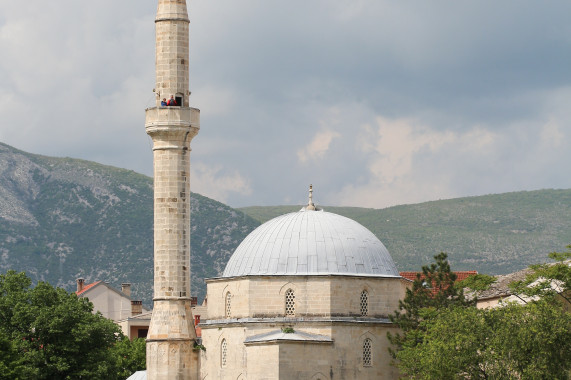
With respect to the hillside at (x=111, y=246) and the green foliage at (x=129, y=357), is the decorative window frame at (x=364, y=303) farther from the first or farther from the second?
the hillside at (x=111, y=246)

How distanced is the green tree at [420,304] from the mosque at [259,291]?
565 mm

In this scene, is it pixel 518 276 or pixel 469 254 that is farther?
pixel 469 254

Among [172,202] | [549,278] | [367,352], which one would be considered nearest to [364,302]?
[367,352]

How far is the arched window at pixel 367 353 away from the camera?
2040 inches

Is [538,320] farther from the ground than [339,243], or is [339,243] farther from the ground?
[339,243]

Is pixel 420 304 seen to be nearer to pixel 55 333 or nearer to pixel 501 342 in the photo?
pixel 501 342

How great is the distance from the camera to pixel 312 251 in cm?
5294

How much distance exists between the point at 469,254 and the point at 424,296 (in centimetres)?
13661

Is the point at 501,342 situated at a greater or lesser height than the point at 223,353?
greater

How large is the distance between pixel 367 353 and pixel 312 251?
16.3ft

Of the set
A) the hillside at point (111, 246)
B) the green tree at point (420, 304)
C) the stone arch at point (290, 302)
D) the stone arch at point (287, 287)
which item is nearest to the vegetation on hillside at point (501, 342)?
the green tree at point (420, 304)

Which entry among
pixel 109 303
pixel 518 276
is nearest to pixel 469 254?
pixel 109 303

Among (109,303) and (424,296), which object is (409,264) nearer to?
(109,303)

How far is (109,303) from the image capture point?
4195 inches
